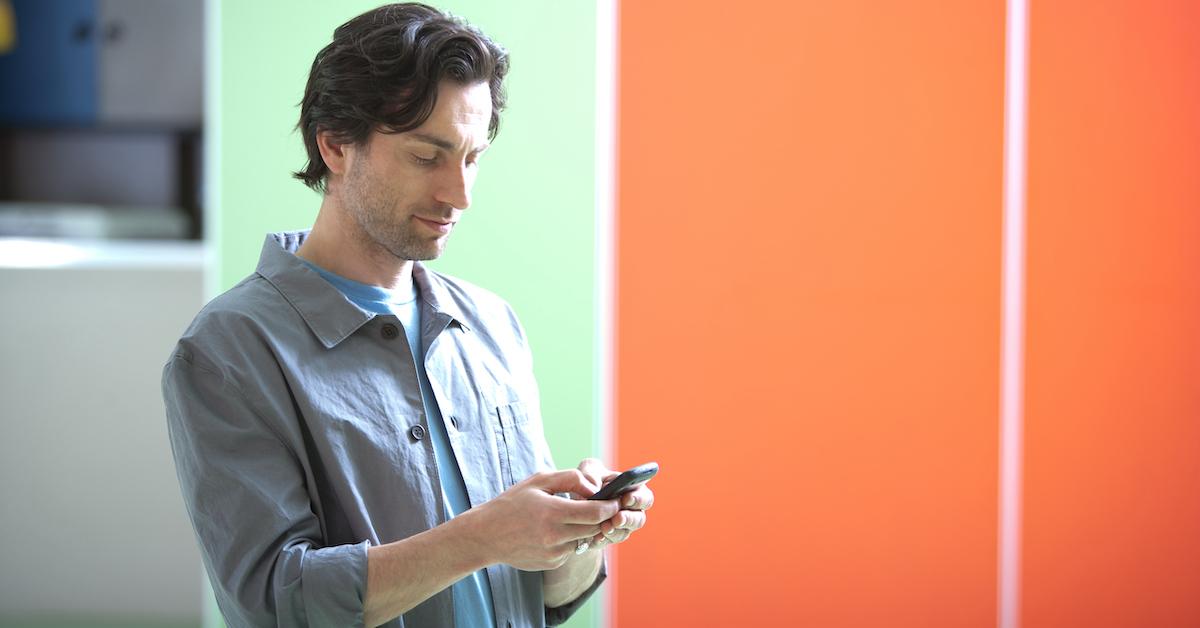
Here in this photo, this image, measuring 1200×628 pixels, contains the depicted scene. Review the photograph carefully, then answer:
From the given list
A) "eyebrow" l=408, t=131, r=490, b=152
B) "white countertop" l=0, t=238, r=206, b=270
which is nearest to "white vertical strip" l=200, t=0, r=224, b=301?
"white countertop" l=0, t=238, r=206, b=270

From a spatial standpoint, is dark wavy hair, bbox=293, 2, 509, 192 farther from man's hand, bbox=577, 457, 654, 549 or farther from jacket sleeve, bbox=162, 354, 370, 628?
man's hand, bbox=577, 457, 654, 549

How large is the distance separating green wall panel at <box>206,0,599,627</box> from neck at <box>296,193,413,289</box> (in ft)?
3.28

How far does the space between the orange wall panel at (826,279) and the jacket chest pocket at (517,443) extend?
0.93 m

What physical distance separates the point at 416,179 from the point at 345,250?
0.43ft

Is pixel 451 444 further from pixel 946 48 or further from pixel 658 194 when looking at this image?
pixel 946 48

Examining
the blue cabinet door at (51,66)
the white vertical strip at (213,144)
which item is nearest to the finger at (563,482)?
the white vertical strip at (213,144)

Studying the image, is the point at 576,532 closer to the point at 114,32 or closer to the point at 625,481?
the point at 625,481

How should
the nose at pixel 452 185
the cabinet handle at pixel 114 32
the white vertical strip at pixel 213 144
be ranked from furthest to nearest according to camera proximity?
1. the cabinet handle at pixel 114 32
2. the white vertical strip at pixel 213 144
3. the nose at pixel 452 185

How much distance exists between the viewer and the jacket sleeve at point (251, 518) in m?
1.19

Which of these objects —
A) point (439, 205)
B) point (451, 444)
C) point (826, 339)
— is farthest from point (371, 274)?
point (826, 339)

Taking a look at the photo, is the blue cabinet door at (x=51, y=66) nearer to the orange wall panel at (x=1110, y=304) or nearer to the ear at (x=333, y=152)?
the ear at (x=333, y=152)

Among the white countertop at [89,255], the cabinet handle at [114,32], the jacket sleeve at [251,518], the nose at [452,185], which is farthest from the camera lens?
the cabinet handle at [114,32]

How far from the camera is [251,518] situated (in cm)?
120

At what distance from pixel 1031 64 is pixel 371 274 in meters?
1.67
